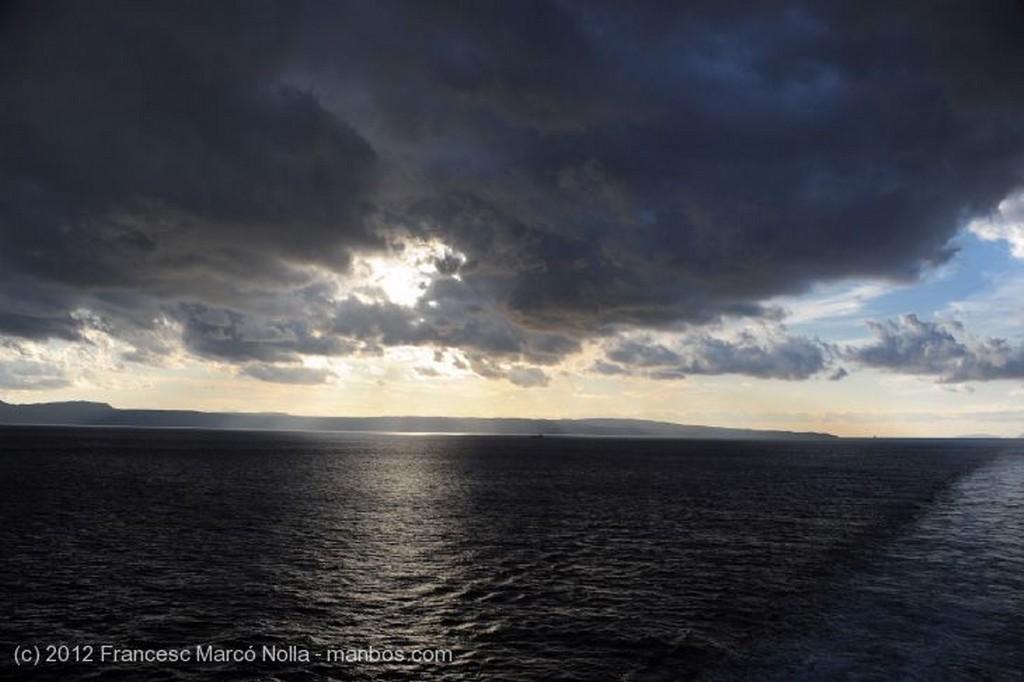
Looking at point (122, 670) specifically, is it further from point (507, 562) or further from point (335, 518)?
point (335, 518)

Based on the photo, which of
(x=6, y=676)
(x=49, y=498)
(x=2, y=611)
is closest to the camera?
Result: (x=6, y=676)

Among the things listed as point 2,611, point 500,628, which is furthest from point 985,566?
point 2,611

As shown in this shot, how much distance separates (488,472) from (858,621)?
125 metres

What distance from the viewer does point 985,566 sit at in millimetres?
50688

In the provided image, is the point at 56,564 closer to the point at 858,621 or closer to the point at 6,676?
the point at 6,676

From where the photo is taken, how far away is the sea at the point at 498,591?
30.0 m

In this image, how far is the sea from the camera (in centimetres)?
2998

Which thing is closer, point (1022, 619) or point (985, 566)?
point (1022, 619)

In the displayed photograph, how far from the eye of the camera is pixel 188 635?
3294 cm

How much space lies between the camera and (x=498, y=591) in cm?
4238

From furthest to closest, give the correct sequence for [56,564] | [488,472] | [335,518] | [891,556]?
[488,472], [335,518], [891,556], [56,564]

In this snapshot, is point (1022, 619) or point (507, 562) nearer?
point (1022, 619)

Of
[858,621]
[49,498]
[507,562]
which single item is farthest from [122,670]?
[49,498]

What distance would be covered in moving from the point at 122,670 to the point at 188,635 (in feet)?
14.5
